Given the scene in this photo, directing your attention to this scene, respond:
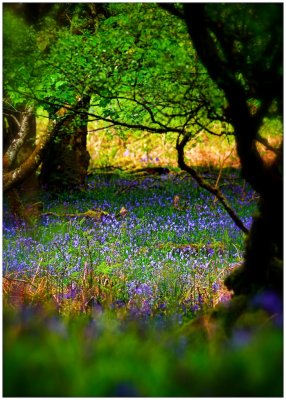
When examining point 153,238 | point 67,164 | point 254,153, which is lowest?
point 153,238

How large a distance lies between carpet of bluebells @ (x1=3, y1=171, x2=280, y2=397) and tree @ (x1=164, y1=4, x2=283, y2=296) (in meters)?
0.72

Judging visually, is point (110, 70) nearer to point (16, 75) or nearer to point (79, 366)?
point (16, 75)

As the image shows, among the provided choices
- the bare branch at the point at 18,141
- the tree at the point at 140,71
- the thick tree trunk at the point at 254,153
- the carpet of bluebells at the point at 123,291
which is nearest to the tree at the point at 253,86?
the thick tree trunk at the point at 254,153

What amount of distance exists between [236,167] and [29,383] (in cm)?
1418

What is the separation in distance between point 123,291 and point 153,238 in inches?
88.9

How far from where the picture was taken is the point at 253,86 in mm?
4582

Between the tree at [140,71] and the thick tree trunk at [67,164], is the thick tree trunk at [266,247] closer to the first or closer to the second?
the tree at [140,71]

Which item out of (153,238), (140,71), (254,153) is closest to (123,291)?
(153,238)

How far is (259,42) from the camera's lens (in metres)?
4.74

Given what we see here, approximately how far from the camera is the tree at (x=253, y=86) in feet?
14.1

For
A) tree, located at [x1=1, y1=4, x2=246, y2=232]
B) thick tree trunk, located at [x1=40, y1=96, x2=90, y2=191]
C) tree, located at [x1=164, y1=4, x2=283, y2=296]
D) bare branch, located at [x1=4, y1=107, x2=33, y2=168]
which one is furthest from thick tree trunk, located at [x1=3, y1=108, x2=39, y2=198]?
tree, located at [x1=164, y1=4, x2=283, y2=296]

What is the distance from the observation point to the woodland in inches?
122

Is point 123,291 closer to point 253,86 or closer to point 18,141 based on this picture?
point 18,141

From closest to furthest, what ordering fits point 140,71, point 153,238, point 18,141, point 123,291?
point 140,71 → point 123,291 → point 18,141 → point 153,238
